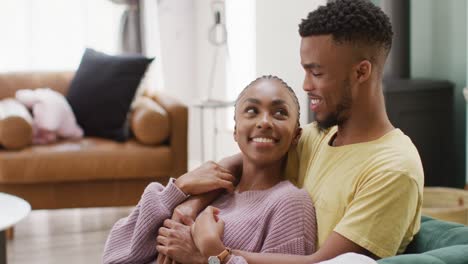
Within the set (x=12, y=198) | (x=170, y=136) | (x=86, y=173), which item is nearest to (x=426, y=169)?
(x=170, y=136)

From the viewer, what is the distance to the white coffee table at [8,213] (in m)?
2.46

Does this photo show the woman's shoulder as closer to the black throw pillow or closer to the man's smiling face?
the man's smiling face

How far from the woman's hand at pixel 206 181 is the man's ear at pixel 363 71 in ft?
1.32

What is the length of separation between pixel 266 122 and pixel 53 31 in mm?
4293

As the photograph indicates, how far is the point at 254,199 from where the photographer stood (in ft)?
5.10

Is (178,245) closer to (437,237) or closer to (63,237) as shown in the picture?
(437,237)

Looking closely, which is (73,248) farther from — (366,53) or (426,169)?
(366,53)

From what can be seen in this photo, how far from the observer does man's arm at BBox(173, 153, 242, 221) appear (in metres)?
1.56

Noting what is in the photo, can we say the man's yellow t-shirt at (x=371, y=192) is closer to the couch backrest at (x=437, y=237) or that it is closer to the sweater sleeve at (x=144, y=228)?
the couch backrest at (x=437, y=237)

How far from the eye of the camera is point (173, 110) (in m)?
3.85

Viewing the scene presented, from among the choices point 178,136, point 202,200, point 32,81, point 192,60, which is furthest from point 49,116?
point 202,200

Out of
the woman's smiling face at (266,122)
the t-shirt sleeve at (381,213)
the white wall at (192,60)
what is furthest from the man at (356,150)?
the white wall at (192,60)

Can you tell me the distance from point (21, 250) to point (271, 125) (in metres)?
2.37

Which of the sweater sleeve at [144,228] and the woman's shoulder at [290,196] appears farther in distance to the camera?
the sweater sleeve at [144,228]
